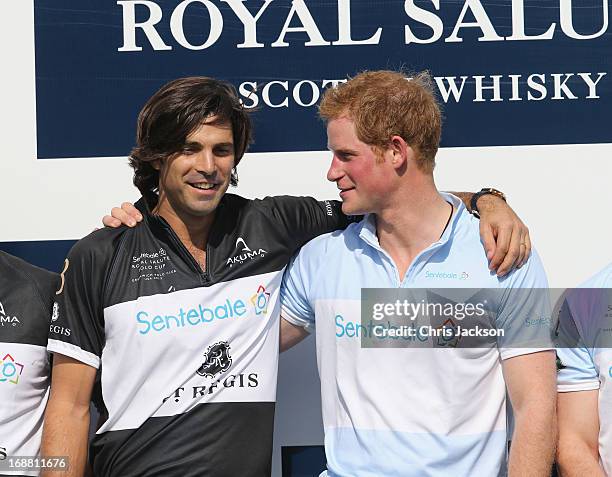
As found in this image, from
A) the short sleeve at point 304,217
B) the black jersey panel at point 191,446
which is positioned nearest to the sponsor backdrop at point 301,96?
the short sleeve at point 304,217

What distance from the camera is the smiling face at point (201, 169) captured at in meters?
2.12

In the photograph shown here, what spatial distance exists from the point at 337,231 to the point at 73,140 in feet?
2.33

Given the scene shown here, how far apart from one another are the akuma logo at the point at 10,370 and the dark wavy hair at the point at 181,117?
47 cm

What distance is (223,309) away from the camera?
2133mm

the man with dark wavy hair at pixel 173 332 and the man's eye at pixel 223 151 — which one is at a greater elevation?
the man's eye at pixel 223 151

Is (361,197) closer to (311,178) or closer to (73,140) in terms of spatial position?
(311,178)

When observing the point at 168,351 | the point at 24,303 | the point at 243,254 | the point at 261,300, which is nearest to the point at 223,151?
the point at 243,254

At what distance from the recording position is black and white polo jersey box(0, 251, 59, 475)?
2.17 metres

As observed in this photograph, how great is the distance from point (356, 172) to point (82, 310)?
25.7 inches

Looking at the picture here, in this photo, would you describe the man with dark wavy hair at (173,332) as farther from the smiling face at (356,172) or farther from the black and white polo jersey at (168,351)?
the smiling face at (356,172)

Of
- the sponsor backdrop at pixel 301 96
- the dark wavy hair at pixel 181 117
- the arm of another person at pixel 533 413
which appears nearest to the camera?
the arm of another person at pixel 533 413

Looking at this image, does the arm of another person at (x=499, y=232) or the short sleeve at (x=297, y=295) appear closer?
the arm of another person at (x=499, y=232)

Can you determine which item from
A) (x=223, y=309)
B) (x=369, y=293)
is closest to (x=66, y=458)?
(x=223, y=309)

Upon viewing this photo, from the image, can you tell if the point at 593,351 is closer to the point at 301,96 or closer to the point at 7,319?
the point at 301,96
